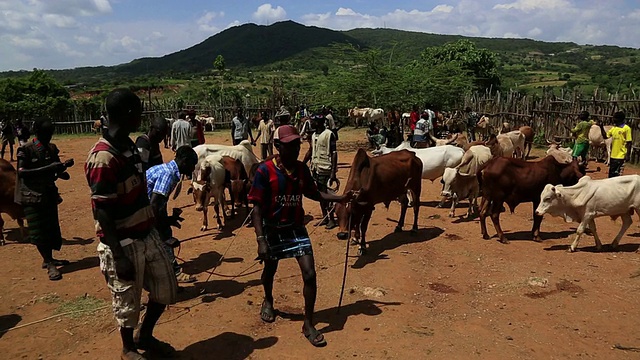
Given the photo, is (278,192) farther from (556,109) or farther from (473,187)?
(556,109)

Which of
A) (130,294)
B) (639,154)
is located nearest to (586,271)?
(130,294)

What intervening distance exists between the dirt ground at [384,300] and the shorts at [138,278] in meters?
0.89

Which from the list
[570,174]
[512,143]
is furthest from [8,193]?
[512,143]

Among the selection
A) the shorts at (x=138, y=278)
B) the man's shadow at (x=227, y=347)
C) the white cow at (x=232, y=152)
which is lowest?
the man's shadow at (x=227, y=347)

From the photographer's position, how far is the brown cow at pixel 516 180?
7934 mm

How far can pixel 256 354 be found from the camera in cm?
446

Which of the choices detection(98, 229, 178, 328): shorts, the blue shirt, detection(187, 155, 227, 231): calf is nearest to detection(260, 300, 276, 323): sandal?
detection(98, 229, 178, 328): shorts

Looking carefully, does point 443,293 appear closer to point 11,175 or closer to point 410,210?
point 410,210

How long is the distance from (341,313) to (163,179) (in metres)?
2.48

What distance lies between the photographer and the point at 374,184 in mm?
7555

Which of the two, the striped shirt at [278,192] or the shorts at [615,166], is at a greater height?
the striped shirt at [278,192]

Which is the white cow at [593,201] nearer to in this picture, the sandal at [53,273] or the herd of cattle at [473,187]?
the herd of cattle at [473,187]

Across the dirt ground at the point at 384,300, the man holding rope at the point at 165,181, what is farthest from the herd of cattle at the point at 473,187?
the man holding rope at the point at 165,181

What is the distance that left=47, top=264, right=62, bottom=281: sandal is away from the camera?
6.45 metres
